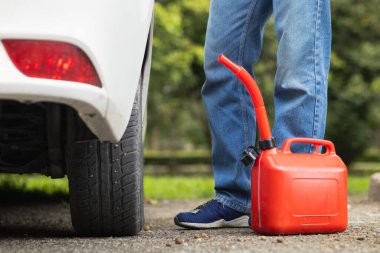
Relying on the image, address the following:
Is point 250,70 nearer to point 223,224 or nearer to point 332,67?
point 223,224

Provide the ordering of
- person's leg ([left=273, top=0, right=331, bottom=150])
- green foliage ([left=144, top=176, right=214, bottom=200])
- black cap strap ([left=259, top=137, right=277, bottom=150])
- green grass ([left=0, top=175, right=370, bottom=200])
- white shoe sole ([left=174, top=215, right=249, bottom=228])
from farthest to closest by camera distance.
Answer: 1. green foliage ([left=144, top=176, right=214, bottom=200])
2. green grass ([left=0, top=175, right=370, bottom=200])
3. white shoe sole ([left=174, top=215, right=249, bottom=228])
4. person's leg ([left=273, top=0, right=331, bottom=150])
5. black cap strap ([left=259, top=137, right=277, bottom=150])

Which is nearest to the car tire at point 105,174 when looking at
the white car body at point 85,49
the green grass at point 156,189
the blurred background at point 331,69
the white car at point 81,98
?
the white car at point 81,98

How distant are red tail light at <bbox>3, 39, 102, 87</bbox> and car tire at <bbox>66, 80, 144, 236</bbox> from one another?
1.36ft

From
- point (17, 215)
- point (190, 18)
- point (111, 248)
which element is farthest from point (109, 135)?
point (190, 18)

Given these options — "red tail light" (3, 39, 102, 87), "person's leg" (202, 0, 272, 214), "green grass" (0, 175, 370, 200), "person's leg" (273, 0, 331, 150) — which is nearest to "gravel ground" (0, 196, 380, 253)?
"person's leg" (202, 0, 272, 214)

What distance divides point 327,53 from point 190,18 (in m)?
13.1

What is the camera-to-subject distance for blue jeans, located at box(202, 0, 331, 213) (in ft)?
8.52

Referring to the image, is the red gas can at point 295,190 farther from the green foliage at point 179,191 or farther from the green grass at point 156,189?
the green foliage at point 179,191

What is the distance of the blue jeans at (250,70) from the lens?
2598mm

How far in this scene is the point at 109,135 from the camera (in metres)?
2.01

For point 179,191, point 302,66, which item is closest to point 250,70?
point 302,66

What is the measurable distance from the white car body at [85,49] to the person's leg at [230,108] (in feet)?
2.96

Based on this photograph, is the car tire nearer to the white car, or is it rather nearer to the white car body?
the white car

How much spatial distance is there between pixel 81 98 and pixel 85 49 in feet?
0.43
